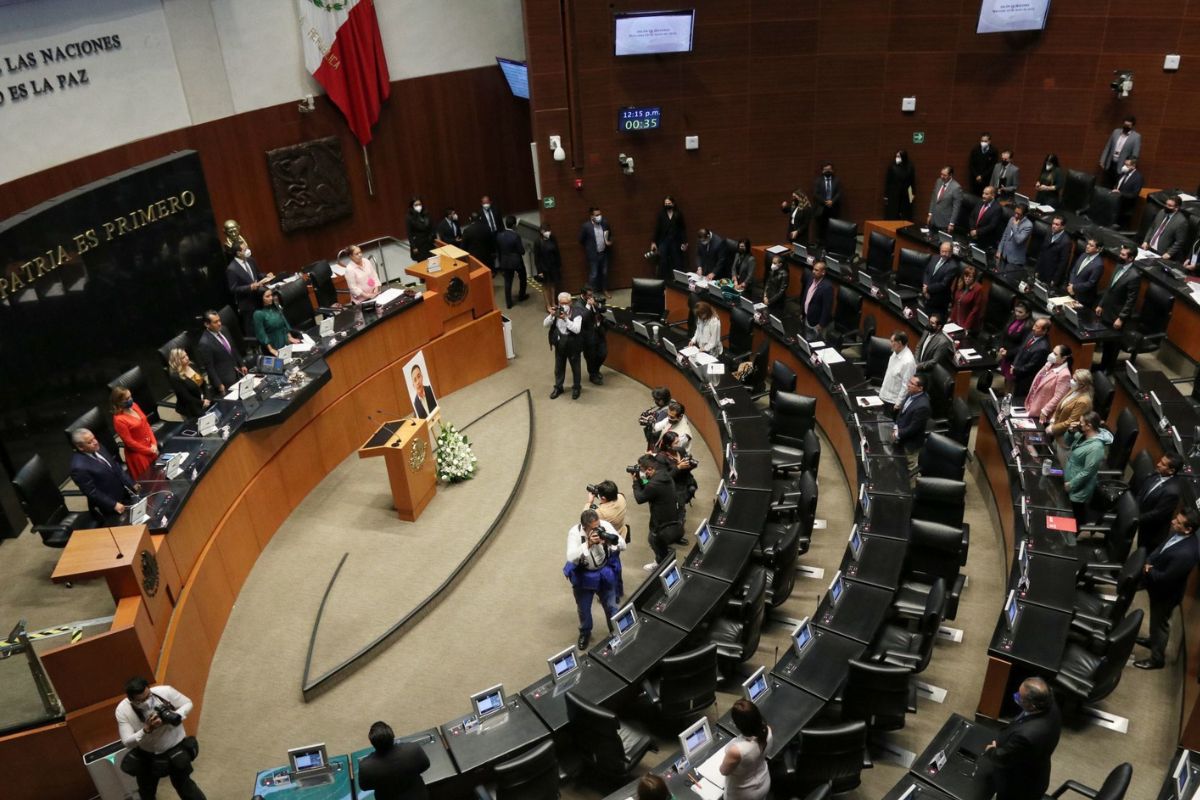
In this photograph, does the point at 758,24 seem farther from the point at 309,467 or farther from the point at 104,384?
the point at 104,384

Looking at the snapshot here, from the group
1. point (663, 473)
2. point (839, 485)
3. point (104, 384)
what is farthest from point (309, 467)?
point (839, 485)

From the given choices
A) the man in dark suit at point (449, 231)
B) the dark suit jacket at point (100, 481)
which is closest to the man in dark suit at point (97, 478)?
the dark suit jacket at point (100, 481)

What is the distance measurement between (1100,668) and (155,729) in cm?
659

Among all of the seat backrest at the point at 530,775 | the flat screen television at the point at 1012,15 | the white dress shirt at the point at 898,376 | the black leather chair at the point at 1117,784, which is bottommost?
the seat backrest at the point at 530,775

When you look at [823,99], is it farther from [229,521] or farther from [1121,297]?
[229,521]

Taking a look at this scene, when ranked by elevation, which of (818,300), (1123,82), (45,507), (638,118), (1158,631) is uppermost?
(1123,82)

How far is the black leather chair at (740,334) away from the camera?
12172mm

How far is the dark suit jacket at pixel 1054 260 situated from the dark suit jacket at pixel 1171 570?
5.51 meters

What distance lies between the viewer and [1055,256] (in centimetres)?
1182

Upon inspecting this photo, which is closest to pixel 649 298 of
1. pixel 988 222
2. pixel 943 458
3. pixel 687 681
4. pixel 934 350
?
pixel 934 350

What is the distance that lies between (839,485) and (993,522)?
5.49 feet

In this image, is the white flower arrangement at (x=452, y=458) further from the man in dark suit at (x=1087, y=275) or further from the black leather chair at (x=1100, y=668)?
the man in dark suit at (x=1087, y=275)

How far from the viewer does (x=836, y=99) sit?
15.5m

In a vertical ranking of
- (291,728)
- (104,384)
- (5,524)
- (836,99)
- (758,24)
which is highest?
(758,24)
